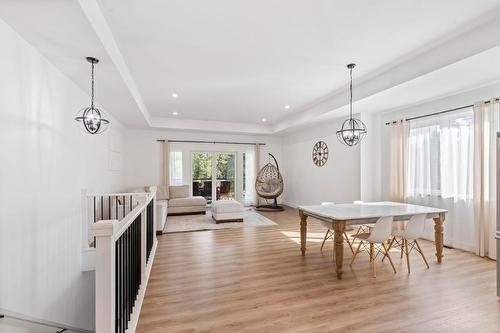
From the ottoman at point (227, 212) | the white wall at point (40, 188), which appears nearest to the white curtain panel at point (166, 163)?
the ottoman at point (227, 212)

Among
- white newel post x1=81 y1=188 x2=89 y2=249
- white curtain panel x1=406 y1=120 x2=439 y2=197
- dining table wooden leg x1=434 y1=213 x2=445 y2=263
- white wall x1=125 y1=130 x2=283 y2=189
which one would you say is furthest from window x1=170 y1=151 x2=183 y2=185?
dining table wooden leg x1=434 y1=213 x2=445 y2=263

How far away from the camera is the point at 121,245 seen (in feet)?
6.03

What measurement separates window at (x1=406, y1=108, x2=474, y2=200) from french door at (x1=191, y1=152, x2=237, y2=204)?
208 inches

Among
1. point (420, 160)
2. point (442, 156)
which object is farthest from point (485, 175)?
point (420, 160)

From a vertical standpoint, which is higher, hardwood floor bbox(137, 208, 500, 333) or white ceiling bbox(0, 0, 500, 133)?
white ceiling bbox(0, 0, 500, 133)

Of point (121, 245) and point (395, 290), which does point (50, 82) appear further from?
point (395, 290)

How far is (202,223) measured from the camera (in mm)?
5863

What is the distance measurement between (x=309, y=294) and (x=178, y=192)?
546cm

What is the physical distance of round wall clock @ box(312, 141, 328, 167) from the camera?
6.79 meters

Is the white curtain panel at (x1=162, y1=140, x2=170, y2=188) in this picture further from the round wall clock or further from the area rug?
the round wall clock

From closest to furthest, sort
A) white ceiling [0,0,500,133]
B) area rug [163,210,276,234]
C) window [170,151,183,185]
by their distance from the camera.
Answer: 1. white ceiling [0,0,500,133]
2. area rug [163,210,276,234]
3. window [170,151,183,185]

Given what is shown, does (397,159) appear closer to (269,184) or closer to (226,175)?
(269,184)

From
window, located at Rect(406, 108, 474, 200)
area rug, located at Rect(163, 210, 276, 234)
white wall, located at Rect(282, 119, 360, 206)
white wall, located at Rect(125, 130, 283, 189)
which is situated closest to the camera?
window, located at Rect(406, 108, 474, 200)

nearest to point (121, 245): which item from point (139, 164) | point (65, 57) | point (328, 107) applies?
point (65, 57)
